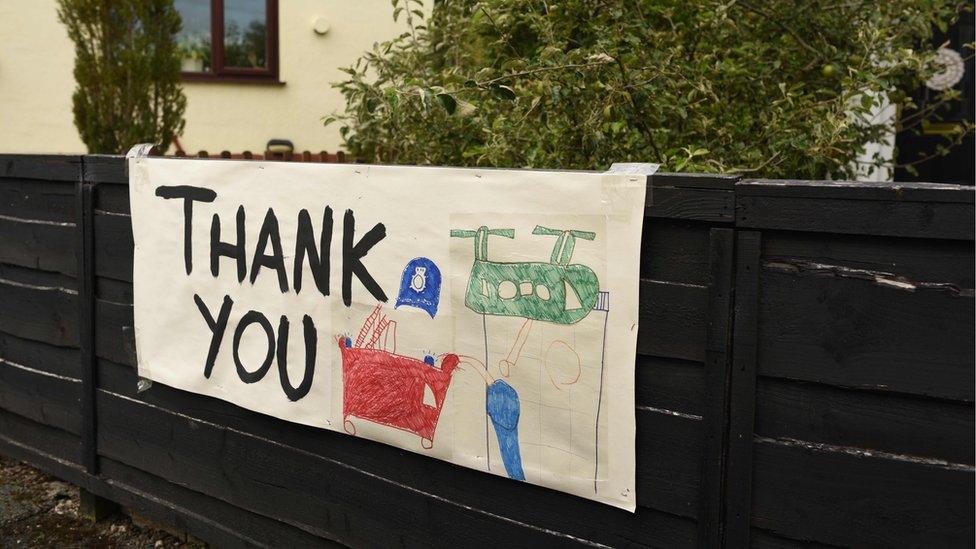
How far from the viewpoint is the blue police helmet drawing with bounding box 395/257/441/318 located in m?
2.42

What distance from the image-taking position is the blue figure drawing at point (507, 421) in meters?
2.32

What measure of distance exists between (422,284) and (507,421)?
407 mm

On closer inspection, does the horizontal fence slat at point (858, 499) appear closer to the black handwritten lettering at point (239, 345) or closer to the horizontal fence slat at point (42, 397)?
the black handwritten lettering at point (239, 345)

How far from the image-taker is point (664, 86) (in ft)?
11.3

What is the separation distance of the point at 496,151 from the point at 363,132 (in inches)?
49.9

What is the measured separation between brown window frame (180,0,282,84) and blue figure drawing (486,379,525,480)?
747 centimetres

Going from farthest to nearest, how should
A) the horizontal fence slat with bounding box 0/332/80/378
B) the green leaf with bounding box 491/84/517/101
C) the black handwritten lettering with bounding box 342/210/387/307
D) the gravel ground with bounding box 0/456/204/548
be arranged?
the horizontal fence slat with bounding box 0/332/80/378 < the gravel ground with bounding box 0/456/204/548 < the green leaf with bounding box 491/84/517/101 < the black handwritten lettering with bounding box 342/210/387/307

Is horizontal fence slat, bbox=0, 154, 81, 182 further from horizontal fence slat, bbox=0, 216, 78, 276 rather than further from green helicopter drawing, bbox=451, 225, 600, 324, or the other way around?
green helicopter drawing, bbox=451, 225, 600, 324

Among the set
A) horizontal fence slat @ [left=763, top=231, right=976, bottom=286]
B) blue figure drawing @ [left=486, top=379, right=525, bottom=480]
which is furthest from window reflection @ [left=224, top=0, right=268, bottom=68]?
horizontal fence slat @ [left=763, top=231, right=976, bottom=286]

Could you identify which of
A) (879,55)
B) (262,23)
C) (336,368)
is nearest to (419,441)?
(336,368)

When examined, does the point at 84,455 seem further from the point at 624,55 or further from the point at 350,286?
the point at 624,55

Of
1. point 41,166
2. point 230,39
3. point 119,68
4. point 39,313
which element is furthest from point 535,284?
point 230,39

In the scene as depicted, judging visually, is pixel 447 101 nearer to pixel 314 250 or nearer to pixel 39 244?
pixel 314 250

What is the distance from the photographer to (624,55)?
138 inches
